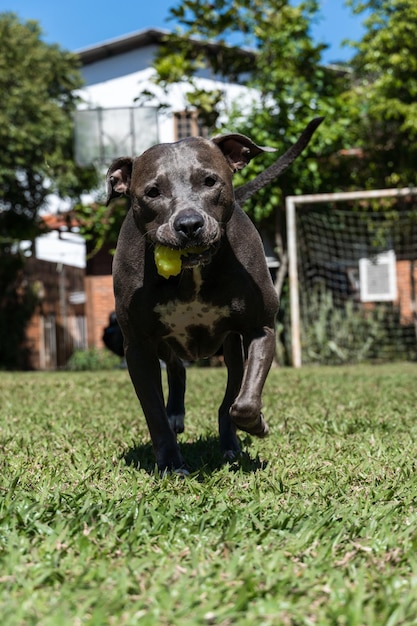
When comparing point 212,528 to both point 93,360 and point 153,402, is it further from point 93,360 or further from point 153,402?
point 93,360

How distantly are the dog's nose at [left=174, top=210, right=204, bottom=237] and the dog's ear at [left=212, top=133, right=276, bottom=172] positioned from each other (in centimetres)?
70

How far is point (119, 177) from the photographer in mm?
3607

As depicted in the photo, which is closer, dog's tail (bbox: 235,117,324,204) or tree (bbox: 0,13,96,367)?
dog's tail (bbox: 235,117,324,204)

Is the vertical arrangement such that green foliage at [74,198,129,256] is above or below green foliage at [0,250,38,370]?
above

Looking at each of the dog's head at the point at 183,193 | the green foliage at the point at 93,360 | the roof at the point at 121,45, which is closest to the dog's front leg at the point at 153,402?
the dog's head at the point at 183,193

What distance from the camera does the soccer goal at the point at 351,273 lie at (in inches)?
525

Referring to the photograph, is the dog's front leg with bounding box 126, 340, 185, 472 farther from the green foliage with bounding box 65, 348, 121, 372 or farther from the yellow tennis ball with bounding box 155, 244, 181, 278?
the green foliage with bounding box 65, 348, 121, 372

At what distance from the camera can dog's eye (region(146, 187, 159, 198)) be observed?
3.23 m

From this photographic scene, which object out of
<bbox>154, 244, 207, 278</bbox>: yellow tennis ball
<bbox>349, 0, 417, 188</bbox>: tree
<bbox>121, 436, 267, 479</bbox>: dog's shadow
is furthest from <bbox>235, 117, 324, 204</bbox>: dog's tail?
<bbox>349, 0, 417, 188</bbox>: tree

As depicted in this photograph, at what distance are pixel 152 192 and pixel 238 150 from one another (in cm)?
60

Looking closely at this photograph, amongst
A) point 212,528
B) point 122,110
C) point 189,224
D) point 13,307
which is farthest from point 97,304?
point 212,528

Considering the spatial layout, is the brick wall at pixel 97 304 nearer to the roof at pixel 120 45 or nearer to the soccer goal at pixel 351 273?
the soccer goal at pixel 351 273

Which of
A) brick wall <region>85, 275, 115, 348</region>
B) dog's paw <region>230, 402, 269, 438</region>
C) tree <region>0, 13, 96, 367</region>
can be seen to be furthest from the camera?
brick wall <region>85, 275, 115, 348</region>

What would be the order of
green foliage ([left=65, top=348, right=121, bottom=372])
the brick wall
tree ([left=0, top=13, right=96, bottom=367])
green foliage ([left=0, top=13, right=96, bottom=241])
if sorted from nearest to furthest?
green foliage ([left=65, top=348, right=121, bottom=372]) < tree ([left=0, top=13, right=96, bottom=367]) < the brick wall < green foliage ([left=0, top=13, right=96, bottom=241])
